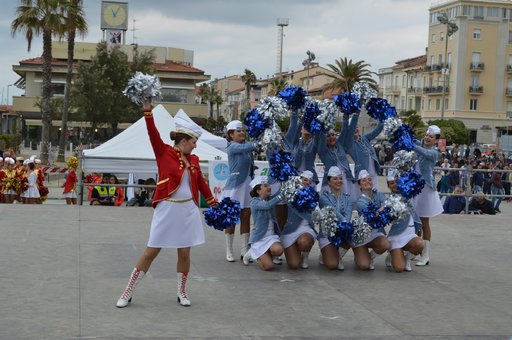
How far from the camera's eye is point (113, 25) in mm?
80188

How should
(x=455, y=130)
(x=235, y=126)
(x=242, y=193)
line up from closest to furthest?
(x=235, y=126) < (x=242, y=193) < (x=455, y=130)

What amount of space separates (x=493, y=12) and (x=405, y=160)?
270 ft

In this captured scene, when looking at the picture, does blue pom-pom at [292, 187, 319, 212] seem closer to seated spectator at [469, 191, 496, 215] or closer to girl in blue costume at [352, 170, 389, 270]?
girl in blue costume at [352, 170, 389, 270]

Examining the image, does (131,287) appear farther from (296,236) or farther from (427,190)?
(427,190)

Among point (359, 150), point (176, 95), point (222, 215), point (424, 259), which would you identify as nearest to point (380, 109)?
point (359, 150)

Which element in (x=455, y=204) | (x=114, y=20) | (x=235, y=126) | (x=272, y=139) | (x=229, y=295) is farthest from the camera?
(x=114, y=20)

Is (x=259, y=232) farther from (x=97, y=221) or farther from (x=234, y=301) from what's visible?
(x=97, y=221)

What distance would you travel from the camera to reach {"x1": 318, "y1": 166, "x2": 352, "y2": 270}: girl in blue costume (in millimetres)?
9305

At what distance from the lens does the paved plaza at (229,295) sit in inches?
259

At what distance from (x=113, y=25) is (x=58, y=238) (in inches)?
2830

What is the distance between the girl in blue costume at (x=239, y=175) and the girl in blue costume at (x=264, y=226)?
38 centimetres

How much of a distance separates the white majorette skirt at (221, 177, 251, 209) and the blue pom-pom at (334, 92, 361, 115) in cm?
153

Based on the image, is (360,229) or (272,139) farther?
(360,229)

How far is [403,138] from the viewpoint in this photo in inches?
380
